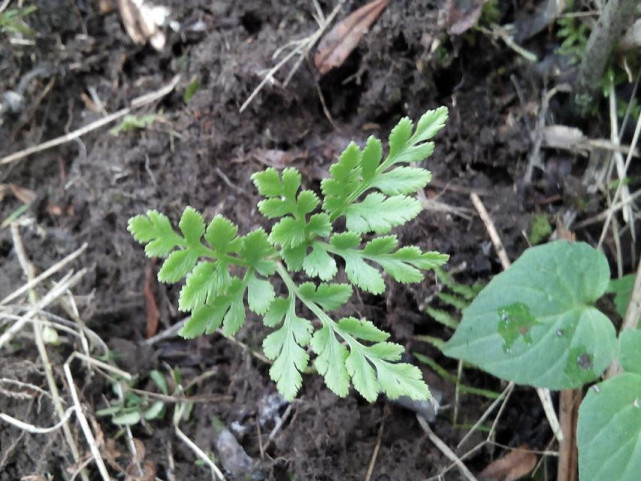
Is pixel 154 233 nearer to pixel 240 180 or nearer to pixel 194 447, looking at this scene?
pixel 240 180

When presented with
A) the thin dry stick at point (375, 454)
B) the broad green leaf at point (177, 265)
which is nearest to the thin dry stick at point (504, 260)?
the thin dry stick at point (375, 454)

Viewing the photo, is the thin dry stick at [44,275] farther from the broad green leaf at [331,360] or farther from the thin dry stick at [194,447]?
the broad green leaf at [331,360]

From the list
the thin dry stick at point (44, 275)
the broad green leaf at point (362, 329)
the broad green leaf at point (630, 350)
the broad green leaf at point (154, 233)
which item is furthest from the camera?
the thin dry stick at point (44, 275)

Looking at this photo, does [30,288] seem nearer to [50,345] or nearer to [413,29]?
[50,345]

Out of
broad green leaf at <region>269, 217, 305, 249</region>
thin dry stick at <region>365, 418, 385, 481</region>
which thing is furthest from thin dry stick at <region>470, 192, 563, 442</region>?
broad green leaf at <region>269, 217, 305, 249</region>

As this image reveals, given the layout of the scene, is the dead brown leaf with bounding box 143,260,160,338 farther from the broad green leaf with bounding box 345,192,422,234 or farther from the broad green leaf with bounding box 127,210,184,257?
the broad green leaf with bounding box 345,192,422,234

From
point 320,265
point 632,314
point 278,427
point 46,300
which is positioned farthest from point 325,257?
point 46,300

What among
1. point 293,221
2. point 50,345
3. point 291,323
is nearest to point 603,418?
point 291,323
